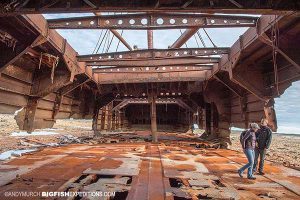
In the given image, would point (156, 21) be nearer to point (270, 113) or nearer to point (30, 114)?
point (270, 113)

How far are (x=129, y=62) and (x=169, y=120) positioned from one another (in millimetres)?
16555

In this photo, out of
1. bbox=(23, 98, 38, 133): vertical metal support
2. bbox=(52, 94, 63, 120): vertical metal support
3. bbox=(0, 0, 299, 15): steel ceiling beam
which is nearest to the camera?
bbox=(0, 0, 299, 15): steel ceiling beam

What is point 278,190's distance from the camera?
13.8ft

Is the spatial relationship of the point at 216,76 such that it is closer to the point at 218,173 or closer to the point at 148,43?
the point at 148,43

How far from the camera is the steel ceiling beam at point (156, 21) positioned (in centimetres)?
545

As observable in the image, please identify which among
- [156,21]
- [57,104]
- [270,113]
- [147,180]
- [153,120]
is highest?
[156,21]

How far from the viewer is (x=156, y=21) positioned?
5.46 metres

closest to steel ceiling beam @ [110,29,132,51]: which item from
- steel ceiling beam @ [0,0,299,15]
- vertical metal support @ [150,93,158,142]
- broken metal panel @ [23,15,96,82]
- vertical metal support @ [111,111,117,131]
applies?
broken metal panel @ [23,15,96,82]

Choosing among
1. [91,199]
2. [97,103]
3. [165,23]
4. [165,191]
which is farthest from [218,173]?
[97,103]

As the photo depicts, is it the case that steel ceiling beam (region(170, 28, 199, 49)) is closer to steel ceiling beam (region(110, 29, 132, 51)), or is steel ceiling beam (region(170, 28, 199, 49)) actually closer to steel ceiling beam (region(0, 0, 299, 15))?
steel ceiling beam (region(110, 29, 132, 51))

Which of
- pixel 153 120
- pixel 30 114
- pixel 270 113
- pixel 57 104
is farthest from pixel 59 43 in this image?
pixel 270 113

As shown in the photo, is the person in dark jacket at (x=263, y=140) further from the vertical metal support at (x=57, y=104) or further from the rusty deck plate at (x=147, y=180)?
the vertical metal support at (x=57, y=104)

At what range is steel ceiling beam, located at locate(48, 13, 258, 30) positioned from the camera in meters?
5.45

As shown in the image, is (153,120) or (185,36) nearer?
(185,36)
